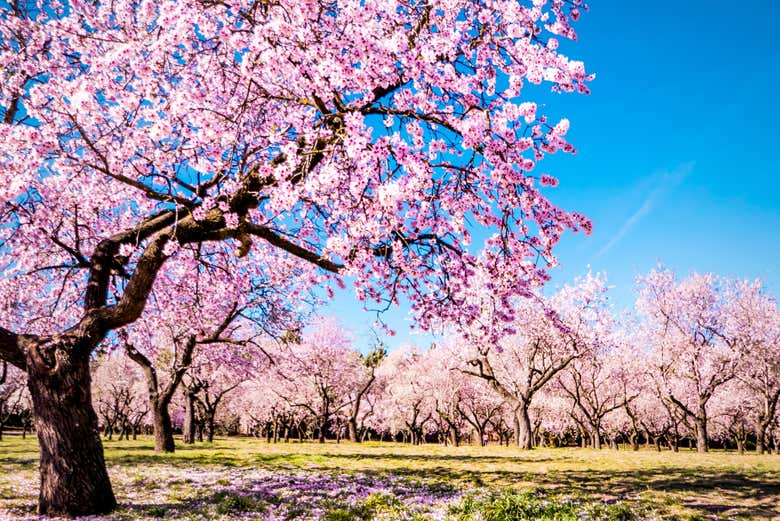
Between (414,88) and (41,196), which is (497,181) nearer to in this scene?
(414,88)

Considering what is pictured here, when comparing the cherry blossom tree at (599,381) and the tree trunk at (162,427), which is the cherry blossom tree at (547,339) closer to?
the cherry blossom tree at (599,381)

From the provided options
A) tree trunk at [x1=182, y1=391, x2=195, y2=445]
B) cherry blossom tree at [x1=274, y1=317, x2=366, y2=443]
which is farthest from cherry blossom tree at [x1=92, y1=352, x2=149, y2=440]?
tree trunk at [x1=182, y1=391, x2=195, y2=445]

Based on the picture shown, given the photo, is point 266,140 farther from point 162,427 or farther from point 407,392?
point 407,392

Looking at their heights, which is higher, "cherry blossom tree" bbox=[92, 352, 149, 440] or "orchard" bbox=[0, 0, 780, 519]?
"orchard" bbox=[0, 0, 780, 519]

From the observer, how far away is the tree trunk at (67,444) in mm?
8258

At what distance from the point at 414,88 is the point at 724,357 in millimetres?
41176

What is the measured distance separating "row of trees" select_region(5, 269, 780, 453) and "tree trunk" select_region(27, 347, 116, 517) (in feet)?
28.0

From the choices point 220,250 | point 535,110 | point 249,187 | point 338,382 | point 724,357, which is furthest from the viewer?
point 338,382

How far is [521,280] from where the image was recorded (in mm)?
10617

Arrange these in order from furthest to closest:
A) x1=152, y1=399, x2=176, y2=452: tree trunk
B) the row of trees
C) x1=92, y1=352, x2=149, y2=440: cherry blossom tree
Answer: x1=92, y1=352, x2=149, y2=440: cherry blossom tree
the row of trees
x1=152, y1=399, x2=176, y2=452: tree trunk

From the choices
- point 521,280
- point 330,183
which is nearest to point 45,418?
point 330,183

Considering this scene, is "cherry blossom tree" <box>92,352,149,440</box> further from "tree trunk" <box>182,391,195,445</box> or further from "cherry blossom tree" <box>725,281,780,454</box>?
"cherry blossom tree" <box>725,281,780,454</box>

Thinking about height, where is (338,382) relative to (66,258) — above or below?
below

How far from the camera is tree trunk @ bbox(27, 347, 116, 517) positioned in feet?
27.1
